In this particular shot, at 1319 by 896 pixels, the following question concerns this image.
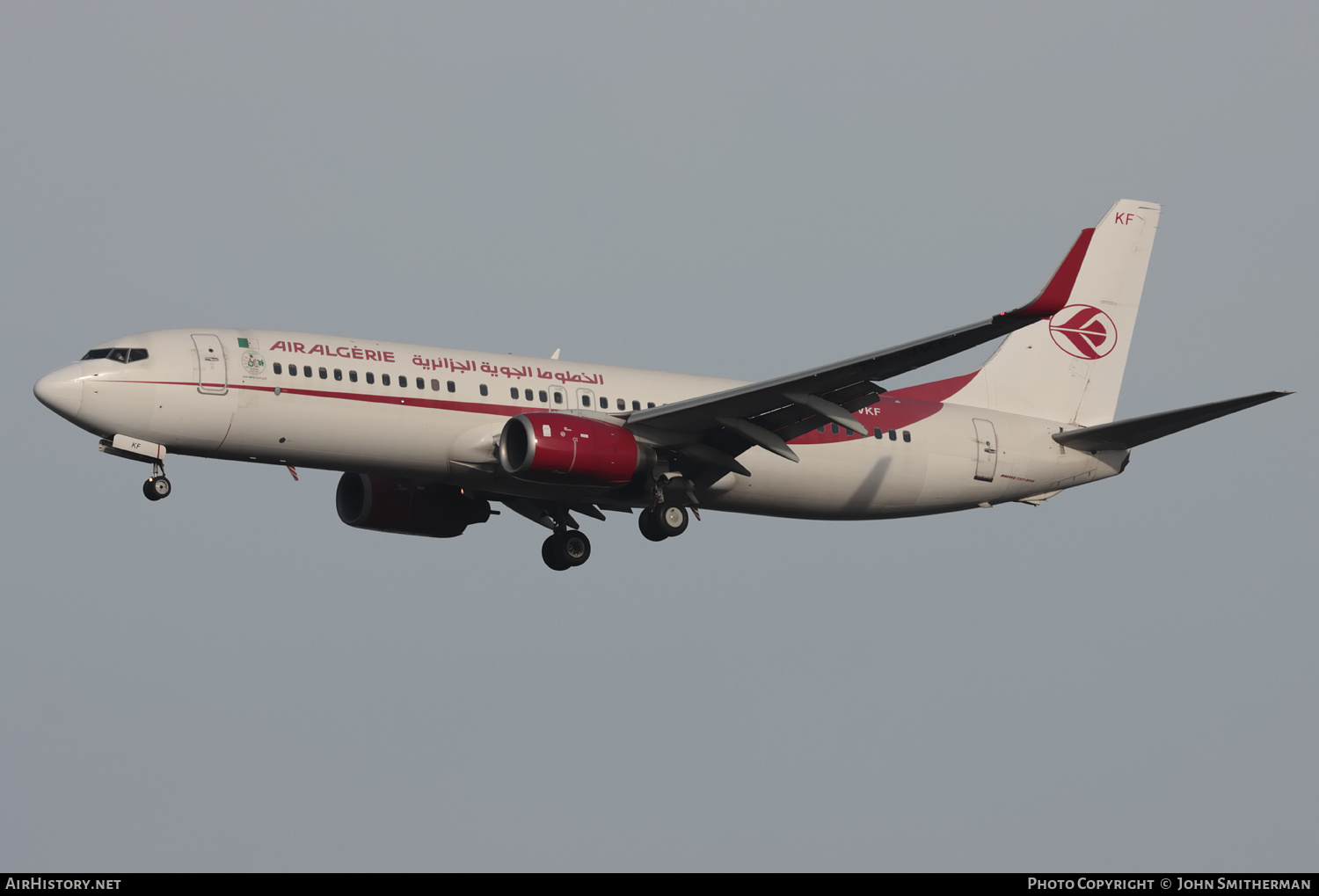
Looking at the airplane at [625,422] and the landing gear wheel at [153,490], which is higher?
the airplane at [625,422]

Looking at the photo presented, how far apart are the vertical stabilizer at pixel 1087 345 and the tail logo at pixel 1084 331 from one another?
3cm

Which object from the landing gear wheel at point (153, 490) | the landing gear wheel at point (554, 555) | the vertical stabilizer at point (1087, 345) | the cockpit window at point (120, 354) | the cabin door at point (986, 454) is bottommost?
the landing gear wheel at point (153, 490)

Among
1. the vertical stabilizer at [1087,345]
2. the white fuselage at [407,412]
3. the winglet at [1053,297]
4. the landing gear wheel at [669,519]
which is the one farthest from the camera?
the vertical stabilizer at [1087,345]

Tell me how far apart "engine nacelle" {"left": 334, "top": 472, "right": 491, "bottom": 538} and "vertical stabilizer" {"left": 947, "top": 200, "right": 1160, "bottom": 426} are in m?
14.2

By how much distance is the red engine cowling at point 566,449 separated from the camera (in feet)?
124

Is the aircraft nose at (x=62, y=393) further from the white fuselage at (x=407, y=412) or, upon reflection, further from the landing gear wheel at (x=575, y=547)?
the landing gear wheel at (x=575, y=547)

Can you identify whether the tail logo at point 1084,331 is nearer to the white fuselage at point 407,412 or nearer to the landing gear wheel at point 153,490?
the white fuselage at point 407,412

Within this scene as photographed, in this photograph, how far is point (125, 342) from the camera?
123 feet

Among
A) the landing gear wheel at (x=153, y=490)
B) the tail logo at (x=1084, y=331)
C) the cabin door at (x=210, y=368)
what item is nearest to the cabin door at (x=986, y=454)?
the tail logo at (x=1084, y=331)

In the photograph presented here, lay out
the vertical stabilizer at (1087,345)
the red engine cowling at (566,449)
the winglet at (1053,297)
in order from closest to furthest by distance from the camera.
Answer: the winglet at (1053,297) → the red engine cowling at (566,449) → the vertical stabilizer at (1087,345)

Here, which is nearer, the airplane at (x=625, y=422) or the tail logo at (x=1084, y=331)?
the airplane at (x=625, y=422)

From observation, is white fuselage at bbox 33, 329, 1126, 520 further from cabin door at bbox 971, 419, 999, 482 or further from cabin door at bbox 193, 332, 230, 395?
cabin door at bbox 971, 419, 999, 482

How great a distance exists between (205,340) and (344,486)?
8.57 m

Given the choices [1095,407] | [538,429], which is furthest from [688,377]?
[1095,407]
